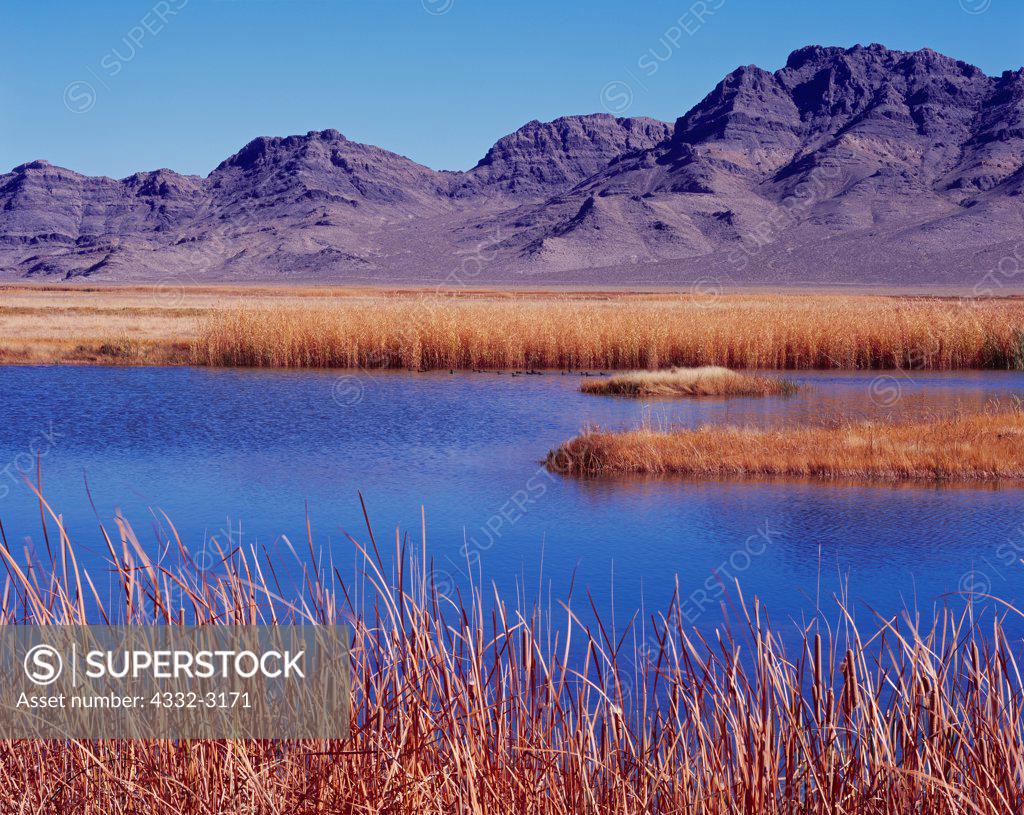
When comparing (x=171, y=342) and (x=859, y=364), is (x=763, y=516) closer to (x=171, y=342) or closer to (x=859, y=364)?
(x=859, y=364)

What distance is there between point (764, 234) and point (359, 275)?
4296cm

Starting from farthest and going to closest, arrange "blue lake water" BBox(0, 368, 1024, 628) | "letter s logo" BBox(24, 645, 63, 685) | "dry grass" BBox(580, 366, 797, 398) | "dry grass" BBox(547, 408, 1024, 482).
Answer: "dry grass" BBox(580, 366, 797, 398), "dry grass" BBox(547, 408, 1024, 482), "blue lake water" BBox(0, 368, 1024, 628), "letter s logo" BBox(24, 645, 63, 685)

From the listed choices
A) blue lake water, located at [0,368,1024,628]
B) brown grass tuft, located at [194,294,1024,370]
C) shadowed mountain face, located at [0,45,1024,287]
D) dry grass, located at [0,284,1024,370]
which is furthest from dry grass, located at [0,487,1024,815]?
shadowed mountain face, located at [0,45,1024,287]

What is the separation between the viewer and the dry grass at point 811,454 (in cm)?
1248

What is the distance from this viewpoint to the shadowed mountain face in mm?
109875

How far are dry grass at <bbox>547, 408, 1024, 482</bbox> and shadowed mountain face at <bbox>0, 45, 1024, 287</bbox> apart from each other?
286ft

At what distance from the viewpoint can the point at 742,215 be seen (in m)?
129

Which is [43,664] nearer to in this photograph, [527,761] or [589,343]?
[527,761]

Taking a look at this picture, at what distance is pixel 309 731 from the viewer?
3941mm

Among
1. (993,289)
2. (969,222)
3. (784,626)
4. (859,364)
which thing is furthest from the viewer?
(969,222)

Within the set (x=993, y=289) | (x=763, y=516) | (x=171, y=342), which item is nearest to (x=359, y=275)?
(x=993, y=289)
